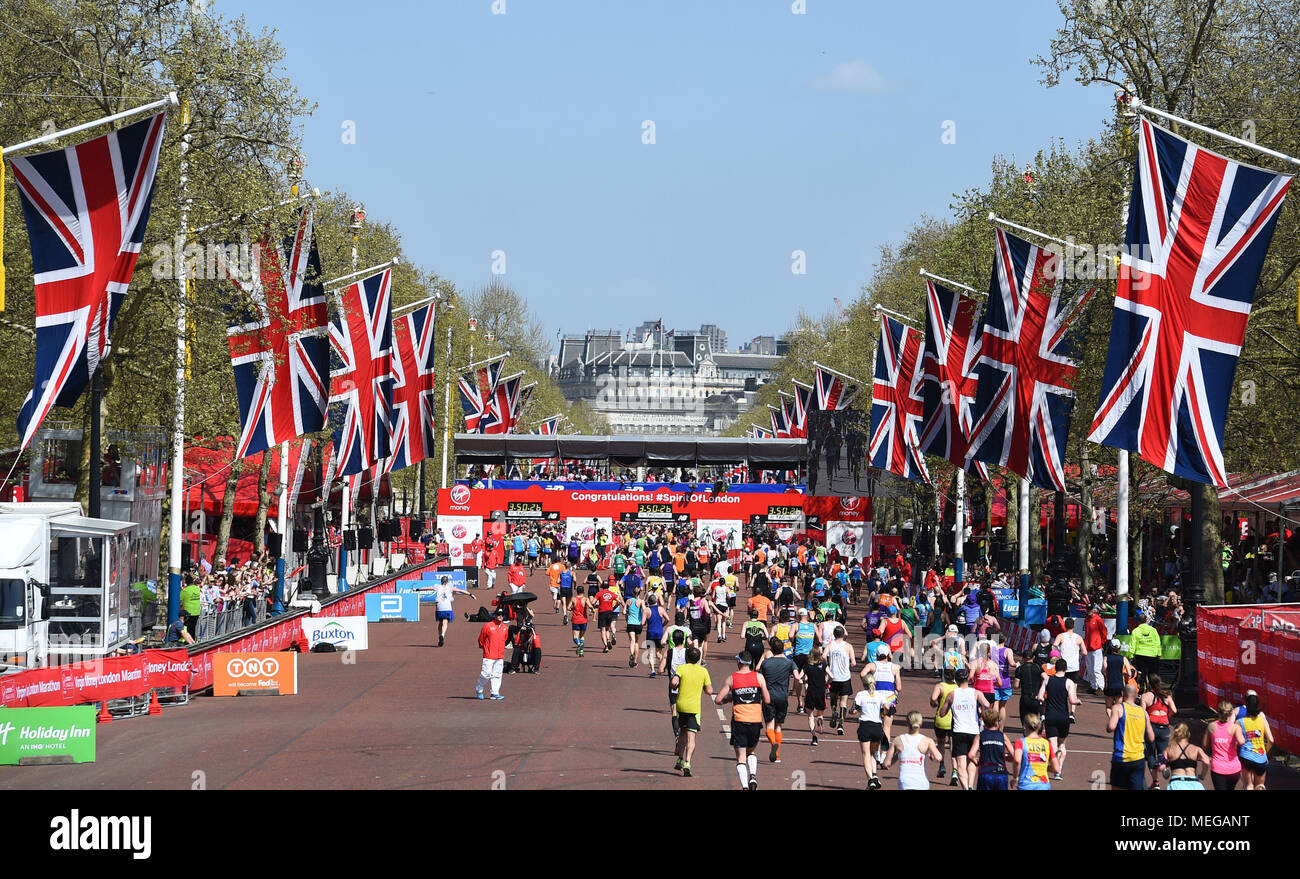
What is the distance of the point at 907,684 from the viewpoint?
27375 mm

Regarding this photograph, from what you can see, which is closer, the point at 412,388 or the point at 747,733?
the point at 747,733

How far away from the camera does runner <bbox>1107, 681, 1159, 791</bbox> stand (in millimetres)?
15117

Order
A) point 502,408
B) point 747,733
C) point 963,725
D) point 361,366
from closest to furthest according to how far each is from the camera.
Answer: point 747,733
point 963,725
point 361,366
point 502,408

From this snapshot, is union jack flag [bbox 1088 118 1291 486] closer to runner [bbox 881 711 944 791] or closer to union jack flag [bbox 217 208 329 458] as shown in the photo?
runner [bbox 881 711 944 791]

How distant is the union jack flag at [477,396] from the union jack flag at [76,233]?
43.9m

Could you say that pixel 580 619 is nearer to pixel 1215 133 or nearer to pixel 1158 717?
pixel 1158 717

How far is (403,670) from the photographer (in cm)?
2855

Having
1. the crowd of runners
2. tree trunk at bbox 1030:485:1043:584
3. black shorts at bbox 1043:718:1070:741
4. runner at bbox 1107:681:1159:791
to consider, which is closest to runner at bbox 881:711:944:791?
the crowd of runners

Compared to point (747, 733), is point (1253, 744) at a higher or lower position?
higher

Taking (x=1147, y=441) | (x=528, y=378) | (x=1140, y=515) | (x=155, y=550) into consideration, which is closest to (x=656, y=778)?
(x=1147, y=441)

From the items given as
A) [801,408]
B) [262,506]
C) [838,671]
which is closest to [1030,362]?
[838,671]

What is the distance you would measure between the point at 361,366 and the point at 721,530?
34190 mm

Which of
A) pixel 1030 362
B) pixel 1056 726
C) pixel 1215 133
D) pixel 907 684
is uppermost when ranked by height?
pixel 1215 133
